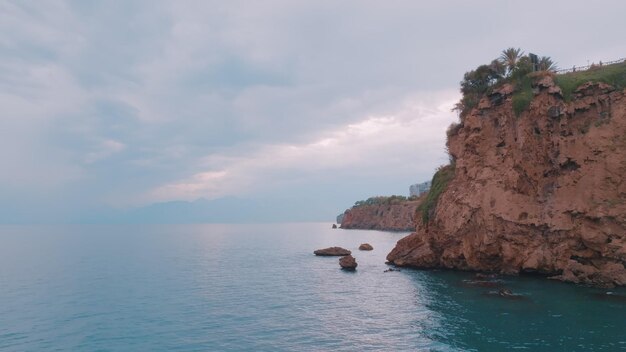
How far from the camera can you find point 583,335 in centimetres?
2777

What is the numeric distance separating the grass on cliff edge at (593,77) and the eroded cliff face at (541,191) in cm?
87

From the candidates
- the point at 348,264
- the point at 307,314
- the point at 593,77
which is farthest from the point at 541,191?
the point at 307,314

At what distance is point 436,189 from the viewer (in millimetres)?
64375

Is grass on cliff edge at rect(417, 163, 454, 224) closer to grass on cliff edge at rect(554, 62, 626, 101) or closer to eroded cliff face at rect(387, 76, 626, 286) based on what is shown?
eroded cliff face at rect(387, 76, 626, 286)

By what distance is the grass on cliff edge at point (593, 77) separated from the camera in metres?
47.2

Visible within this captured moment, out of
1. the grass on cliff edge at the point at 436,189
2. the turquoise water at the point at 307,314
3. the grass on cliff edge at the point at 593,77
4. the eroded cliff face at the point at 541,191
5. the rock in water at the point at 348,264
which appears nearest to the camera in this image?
the turquoise water at the point at 307,314

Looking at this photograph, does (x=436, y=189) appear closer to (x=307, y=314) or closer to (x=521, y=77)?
(x=521, y=77)

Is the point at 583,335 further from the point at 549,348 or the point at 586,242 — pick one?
the point at 586,242

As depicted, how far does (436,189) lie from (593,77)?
81.7 ft

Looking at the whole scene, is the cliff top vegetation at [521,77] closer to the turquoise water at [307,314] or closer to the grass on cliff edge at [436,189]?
the grass on cliff edge at [436,189]

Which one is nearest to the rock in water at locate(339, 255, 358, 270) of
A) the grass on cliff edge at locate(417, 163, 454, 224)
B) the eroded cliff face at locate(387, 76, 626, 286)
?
the eroded cliff face at locate(387, 76, 626, 286)

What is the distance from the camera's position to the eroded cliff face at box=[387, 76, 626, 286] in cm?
4447

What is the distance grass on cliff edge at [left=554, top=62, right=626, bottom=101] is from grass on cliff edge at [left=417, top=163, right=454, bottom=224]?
18.3 meters

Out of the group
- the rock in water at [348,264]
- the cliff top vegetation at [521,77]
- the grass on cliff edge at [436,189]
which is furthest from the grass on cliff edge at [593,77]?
the rock in water at [348,264]
